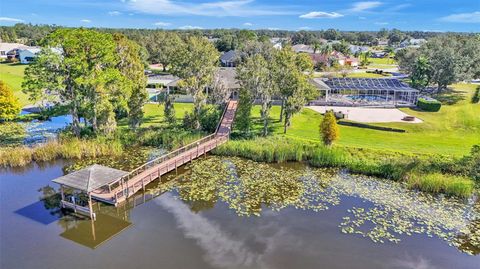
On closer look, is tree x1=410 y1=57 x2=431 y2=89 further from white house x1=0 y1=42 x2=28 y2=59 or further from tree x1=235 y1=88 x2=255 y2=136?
white house x1=0 y1=42 x2=28 y2=59

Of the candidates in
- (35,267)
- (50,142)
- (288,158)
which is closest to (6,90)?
(50,142)

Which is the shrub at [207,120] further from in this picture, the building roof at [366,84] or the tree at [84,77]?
the building roof at [366,84]

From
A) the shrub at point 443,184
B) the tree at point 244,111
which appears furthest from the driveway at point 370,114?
the shrub at point 443,184

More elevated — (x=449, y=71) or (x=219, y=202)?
(x=449, y=71)

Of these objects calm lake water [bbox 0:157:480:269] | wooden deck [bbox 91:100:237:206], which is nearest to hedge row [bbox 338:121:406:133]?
calm lake water [bbox 0:157:480:269]

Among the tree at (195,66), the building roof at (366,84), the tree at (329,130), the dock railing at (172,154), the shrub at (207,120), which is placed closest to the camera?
Answer: the dock railing at (172,154)

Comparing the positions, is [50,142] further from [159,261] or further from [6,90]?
[159,261]
